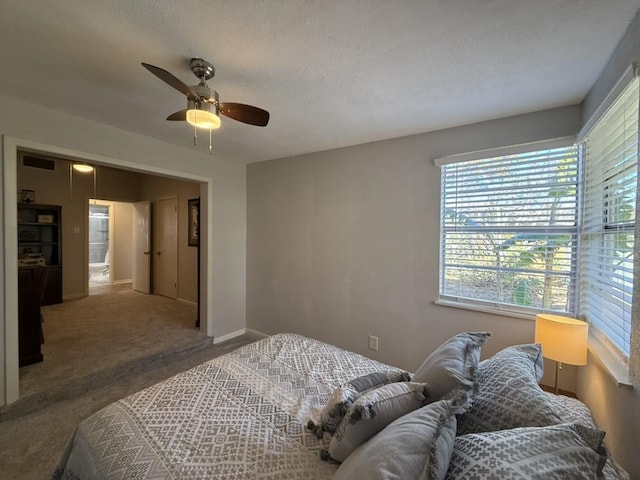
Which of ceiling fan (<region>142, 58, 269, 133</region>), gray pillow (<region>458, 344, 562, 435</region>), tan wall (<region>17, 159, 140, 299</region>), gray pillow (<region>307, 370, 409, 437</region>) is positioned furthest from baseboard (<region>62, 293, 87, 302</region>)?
gray pillow (<region>458, 344, 562, 435</region>)

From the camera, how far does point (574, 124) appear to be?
2.04m

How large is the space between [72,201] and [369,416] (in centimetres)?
707

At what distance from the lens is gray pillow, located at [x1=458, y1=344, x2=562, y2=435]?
937 mm

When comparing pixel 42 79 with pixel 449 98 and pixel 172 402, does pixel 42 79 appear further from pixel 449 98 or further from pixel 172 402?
pixel 449 98

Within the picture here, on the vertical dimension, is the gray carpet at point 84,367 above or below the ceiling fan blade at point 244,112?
below

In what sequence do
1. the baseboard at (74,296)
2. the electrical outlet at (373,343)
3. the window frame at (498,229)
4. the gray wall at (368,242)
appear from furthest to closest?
the baseboard at (74,296) → the electrical outlet at (373,343) → the gray wall at (368,242) → the window frame at (498,229)

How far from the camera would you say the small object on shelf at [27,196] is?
4.90 m

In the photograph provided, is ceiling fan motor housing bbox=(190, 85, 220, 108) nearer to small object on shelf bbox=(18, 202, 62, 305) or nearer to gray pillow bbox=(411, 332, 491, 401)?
gray pillow bbox=(411, 332, 491, 401)

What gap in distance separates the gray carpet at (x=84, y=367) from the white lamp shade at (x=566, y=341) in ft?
10.4

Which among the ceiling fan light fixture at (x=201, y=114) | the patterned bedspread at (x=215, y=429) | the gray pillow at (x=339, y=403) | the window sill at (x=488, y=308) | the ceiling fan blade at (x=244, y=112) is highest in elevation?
the ceiling fan blade at (x=244, y=112)

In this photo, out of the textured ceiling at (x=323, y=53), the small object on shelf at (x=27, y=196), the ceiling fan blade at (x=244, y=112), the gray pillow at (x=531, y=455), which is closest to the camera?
the gray pillow at (x=531, y=455)

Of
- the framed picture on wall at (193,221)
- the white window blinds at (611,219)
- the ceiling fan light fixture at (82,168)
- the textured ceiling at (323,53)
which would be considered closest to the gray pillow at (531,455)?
the white window blinds at (611,219)

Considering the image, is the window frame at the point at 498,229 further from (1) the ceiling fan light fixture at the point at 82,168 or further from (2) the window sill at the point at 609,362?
(1) the ceiling fan light fixture at the point at 82,168

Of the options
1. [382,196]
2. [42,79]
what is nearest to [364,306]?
[382,196]
